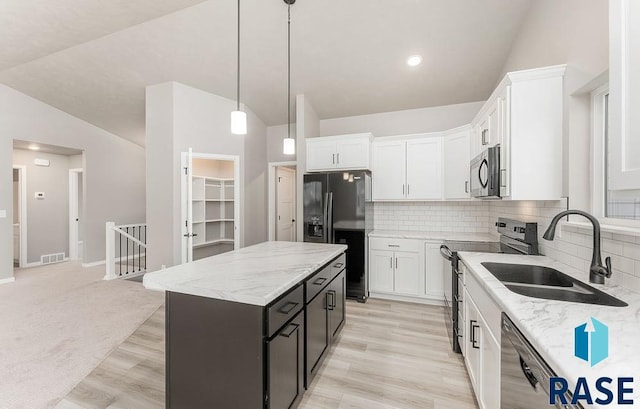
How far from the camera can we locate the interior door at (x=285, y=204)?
552 centimetres

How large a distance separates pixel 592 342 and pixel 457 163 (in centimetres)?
301

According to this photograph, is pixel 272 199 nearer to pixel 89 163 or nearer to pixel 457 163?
pixel 457 163

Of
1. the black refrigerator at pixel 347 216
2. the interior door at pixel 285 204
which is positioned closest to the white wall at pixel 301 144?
the black refrigerator at pixel 347 216

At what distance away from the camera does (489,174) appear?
223cm

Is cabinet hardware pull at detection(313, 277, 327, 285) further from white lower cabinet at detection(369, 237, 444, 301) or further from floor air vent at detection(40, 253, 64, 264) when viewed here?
floor air vent at detection(40, 253, 64, 264)

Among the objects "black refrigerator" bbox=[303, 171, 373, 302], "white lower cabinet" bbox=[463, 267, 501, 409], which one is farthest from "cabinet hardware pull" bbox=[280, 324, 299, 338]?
"black refrigerator" bbox=[303, 171, 373, 302]

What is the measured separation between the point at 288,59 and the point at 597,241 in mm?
3505

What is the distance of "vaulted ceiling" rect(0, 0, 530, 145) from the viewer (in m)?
2.82

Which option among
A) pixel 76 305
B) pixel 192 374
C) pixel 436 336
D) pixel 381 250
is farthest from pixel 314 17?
pixel 76 305

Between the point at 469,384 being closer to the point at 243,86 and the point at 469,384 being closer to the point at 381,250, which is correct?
the point at 381,250

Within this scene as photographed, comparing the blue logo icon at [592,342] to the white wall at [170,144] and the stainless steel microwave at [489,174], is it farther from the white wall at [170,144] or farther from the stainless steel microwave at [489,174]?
the white wall at [170,144]

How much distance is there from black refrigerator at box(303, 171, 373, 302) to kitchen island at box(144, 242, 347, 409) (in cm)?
198

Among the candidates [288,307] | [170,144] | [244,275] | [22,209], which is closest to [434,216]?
[288,307]

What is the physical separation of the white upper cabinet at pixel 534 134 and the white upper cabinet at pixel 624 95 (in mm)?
1048
